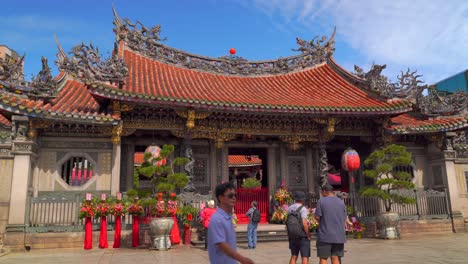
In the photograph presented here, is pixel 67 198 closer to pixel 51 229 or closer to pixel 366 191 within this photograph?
pixel 51 229

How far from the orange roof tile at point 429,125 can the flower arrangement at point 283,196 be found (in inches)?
159

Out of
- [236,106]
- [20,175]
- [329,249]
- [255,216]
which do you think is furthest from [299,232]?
[20,175]

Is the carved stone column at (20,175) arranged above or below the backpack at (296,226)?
above

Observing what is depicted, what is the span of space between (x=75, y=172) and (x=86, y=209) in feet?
6.49

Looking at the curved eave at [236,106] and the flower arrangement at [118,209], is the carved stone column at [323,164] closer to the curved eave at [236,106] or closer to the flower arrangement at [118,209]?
the curved eave at [236,106]

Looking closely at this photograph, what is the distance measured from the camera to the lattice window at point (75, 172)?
A: 1059cm

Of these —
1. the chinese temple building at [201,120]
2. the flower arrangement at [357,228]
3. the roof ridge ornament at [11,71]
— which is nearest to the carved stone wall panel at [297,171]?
the chinese temple building at [201,120]

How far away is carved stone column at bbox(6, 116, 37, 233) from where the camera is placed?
9125 mm

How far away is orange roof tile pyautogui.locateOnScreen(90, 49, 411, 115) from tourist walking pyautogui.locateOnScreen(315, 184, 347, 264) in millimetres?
6044

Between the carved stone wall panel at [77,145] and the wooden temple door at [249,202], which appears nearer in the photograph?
the carved stone wall panel at [77,145]

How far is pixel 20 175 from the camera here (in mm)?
9328

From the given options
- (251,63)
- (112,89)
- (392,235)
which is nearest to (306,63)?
(251,63)

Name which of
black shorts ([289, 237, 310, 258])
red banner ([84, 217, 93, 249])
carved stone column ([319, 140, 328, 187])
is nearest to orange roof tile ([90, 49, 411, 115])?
carved stone column ([319, 140, 328, 187])

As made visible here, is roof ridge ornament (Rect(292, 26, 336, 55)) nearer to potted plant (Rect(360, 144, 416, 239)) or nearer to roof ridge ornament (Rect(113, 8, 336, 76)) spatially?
roof ridge ornament (Rect(113, 8, 336, 76))
